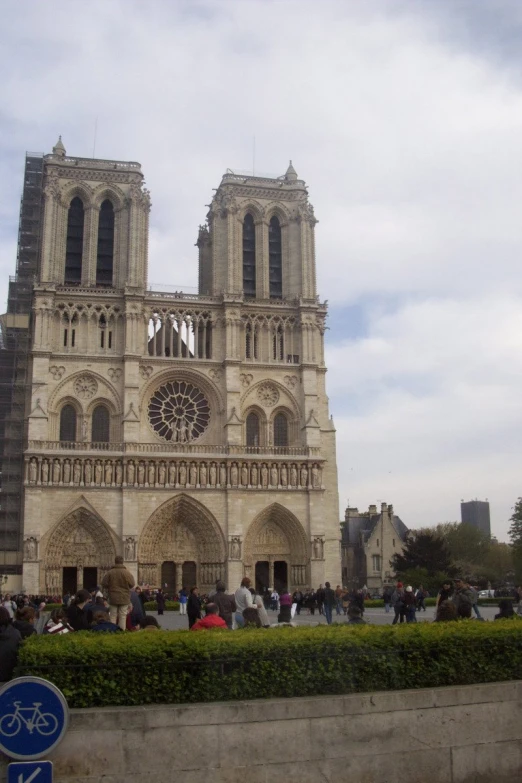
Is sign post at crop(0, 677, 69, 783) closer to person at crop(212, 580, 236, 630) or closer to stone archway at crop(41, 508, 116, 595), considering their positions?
person at crop(212, 580, 236, 630)

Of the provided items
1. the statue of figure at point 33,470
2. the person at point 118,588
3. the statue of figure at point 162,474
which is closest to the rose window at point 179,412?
the statue of figure at point 162,474

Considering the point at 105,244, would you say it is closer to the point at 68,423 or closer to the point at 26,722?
the point at 68,423

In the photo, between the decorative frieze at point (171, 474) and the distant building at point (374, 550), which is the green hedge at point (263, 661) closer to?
the decorative frieze at point (171, 474)

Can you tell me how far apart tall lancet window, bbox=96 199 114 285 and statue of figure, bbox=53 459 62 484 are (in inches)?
423

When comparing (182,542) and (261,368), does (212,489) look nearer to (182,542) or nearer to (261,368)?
(182,542)

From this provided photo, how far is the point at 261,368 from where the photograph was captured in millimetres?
46688

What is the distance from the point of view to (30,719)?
6062 millimetres

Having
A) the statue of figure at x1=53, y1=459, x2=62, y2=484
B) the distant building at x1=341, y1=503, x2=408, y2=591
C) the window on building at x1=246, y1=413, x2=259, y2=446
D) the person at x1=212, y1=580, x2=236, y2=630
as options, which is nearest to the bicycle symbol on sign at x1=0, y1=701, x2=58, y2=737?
the person at x1=212, y1=580, x2=236, y2=630

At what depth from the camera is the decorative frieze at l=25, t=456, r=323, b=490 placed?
42.1m

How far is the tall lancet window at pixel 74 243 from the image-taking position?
46562 millimetres

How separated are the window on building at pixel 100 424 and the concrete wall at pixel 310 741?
3604 cm

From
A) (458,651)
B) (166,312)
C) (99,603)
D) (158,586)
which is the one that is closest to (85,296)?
(166,312)

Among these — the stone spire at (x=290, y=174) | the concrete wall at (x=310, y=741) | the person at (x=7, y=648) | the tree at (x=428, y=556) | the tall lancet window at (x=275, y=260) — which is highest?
the stone spire at (x=290, y=174)

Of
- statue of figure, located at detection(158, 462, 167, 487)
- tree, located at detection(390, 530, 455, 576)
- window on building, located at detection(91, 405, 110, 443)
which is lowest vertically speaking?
tree, located at detection(390, 530, 455, 576)
